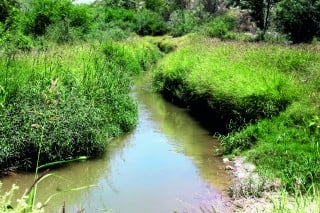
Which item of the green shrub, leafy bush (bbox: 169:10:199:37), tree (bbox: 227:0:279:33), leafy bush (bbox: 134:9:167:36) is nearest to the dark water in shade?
tree (bbox: 227:0:279:33)

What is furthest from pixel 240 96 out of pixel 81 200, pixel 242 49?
pixel 242 49

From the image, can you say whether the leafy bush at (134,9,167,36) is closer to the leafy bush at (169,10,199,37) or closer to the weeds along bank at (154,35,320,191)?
the leafy bush at (169,10,199,37)

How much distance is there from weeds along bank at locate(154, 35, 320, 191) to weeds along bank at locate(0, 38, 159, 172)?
6.96 ft

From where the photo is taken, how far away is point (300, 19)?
63.2 feet

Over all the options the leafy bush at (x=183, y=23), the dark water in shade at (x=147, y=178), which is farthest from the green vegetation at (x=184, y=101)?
the leafy bush at (x=183, y=23)

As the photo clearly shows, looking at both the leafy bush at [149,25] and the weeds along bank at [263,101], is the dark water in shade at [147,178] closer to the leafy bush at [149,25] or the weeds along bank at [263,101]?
the weeds along bank at [263,101]

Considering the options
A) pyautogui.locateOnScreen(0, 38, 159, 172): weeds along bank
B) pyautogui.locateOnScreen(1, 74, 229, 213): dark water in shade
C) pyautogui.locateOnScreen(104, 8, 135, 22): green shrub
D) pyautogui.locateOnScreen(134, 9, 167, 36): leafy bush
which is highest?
pyautogui.locateOnScreen(104, 8, 135, 22): green shrub

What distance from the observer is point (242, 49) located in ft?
50.5

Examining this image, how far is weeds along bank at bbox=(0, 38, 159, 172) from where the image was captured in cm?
759

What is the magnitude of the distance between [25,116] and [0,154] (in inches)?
29.8

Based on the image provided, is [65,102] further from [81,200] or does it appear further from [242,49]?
[242,49]

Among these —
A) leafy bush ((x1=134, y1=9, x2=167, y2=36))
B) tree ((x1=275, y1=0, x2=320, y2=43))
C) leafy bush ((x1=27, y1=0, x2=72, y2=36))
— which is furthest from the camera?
leafy bush ((x1=134, y1=9, x2=167, y2=36))

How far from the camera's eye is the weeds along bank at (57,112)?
24.9 ft

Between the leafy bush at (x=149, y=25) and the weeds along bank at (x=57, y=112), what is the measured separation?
23.3 m
